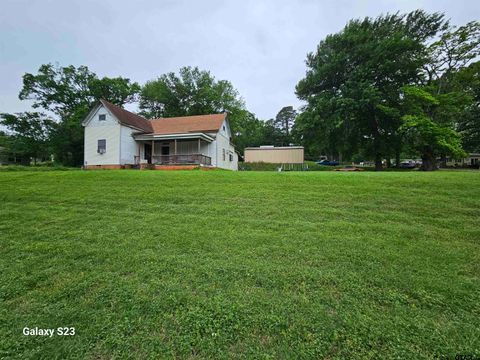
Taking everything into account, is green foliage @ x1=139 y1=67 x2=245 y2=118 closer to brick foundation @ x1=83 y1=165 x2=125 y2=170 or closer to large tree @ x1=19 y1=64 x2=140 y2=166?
large tree @ x1=19 y1=64 x2=140 y2=166

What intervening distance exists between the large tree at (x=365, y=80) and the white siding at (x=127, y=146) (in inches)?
653

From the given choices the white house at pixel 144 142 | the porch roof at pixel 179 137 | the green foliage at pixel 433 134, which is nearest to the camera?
the green foliage at pixel 433 134

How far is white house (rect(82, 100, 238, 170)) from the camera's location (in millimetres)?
17438

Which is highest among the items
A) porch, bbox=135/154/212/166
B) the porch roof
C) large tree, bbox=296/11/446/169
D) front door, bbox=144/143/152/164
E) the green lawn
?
large tree, bbox=296/11/446/169

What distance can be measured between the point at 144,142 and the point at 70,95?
13.8 m

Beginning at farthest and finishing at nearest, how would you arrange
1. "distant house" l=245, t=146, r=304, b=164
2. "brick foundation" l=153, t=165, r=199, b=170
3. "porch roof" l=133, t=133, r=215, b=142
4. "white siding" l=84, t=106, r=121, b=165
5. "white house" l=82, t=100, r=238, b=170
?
"distant house" l=245, t=146, r=304, b=164 < "white siding" l=84, t=106, r=121, b=165 < "white house" l=82, t=100, r=238, b=170 < "porch roof" l=133, t=133, r=215, b=142 < "brick foundation" l=153, t=165, r=199, b=170

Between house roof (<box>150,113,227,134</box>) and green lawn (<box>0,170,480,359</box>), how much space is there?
15357 mm

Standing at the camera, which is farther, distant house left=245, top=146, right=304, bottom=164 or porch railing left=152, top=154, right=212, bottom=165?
distant house left=245, top=146, right=304, bottom=164

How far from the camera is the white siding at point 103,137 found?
18047 mm

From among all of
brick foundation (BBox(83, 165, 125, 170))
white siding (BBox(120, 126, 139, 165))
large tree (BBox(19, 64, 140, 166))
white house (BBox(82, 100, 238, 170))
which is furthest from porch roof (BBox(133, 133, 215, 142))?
large tree (BBox(19, 64, 140, 166))

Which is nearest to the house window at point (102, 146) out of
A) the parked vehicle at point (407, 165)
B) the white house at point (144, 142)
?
the white house at point (144, 142)

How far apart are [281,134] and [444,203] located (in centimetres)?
5411

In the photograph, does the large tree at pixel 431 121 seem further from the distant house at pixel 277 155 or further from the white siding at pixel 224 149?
the white siding at pixel 224 149

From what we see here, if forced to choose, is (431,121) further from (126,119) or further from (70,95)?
(70,95)
